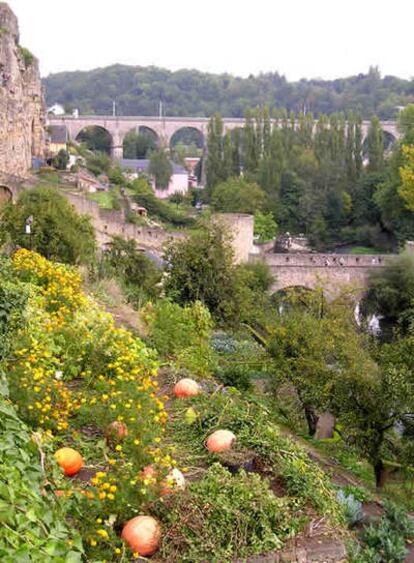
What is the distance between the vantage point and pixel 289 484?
225 inches

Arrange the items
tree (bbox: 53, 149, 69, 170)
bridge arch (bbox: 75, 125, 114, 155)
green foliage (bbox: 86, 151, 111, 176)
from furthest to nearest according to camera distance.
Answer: bridge arch (bbox: 75, 125, 114, 155) < green foliage (bbox: 86, 151, 111, 176) < tree (bbox: 53, 149, 69, 170)

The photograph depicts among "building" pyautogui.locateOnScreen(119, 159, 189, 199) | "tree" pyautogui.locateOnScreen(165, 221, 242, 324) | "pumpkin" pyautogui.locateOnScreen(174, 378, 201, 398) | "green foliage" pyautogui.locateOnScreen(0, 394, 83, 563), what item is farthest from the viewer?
"building" pyautogui.locateOnScreen(119, 159, 189, 199)

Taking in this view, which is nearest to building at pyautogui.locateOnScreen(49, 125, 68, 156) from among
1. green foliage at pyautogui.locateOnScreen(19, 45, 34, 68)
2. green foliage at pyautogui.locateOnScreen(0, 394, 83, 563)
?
green foliage at pyautogui.locateOnScreen(19, 45, 34, 68)

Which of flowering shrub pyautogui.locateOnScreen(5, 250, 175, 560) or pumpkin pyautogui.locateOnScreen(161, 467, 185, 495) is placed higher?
flowering shrub pyautogui.locateOnScreen(5, 250, 175, 560)

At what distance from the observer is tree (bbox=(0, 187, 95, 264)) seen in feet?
52.5

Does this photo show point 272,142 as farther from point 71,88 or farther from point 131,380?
point 71,88

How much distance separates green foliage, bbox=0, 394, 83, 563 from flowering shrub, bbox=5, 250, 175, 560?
39cm

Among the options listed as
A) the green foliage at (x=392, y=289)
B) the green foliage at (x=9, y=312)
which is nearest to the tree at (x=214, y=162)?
the green foliage at (x=392, y=289)

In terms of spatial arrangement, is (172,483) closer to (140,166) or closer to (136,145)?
(140,166)

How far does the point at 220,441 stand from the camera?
621 centimetres

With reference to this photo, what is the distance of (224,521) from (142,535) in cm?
59

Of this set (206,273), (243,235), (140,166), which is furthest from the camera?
(140,166)

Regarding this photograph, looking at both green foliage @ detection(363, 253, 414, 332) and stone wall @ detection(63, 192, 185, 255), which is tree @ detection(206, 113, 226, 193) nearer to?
stone wall @ detection(63, 192, 185, 255)

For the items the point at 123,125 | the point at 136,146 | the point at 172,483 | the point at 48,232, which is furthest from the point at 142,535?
the point at 136,146
